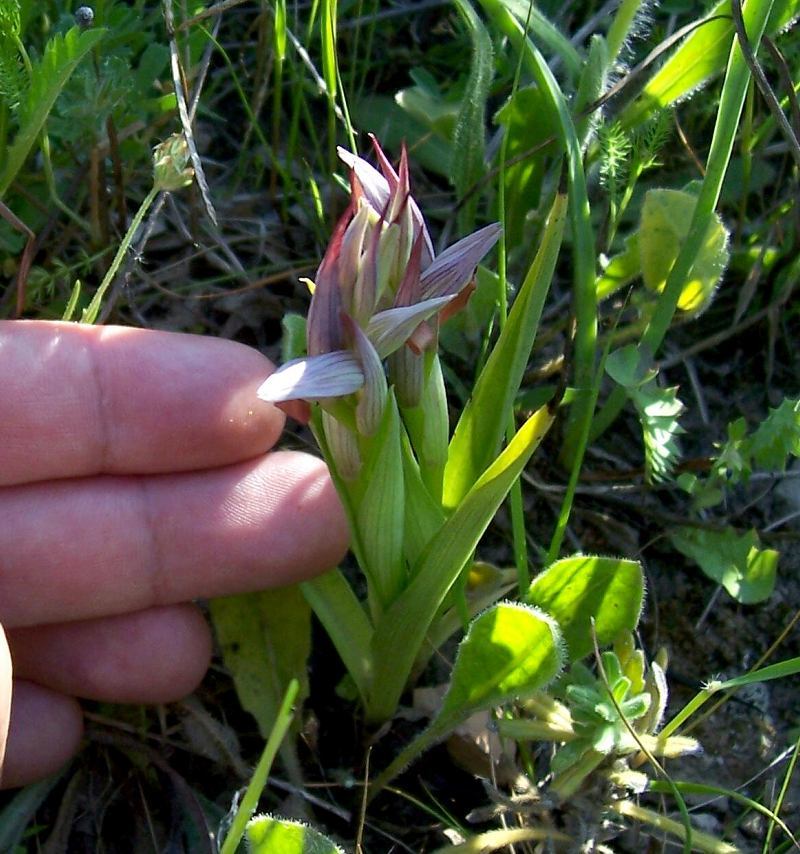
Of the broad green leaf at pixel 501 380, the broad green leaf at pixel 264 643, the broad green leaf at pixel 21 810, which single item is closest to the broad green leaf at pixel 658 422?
the broad green leaf at pixel 501 380

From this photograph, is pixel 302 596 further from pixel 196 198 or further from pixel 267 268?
pixel 196 198

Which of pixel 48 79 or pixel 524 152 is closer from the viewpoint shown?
pixel 48 79

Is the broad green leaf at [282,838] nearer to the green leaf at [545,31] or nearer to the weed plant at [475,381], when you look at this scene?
the weed plant at [475,381]

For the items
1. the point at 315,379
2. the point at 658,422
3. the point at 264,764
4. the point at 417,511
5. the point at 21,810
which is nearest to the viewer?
the point at 264,764

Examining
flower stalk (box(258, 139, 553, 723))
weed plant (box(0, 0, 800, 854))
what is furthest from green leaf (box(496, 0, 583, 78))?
flower stalk (box(258, 139, 553, 723))

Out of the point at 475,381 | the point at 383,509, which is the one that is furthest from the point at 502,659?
the point at 475,381

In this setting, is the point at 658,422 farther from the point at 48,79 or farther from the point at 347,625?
the point at 48,79
